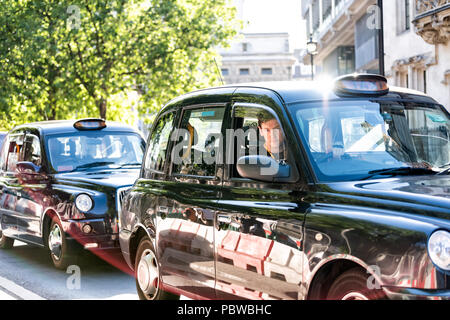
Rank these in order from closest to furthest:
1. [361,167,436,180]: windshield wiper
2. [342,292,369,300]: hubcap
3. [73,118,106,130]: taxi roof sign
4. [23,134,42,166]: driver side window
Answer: [342,292,369,300]: hubcap
[361,167,436,180]: windshield wiper
[23,134,42,166]: driver side window
[73,118,106,130]: taxi roof sign

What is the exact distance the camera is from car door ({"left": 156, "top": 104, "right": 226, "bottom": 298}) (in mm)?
5684

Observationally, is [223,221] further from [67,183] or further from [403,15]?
[403,15]

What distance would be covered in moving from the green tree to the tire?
2584 centimetres

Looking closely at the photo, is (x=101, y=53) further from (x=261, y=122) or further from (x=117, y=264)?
(x=261, y=122)

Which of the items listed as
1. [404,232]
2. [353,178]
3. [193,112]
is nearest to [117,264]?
[193,112]

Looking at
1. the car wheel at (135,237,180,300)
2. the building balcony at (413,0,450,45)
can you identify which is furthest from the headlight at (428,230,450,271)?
the building balcony at (413,0,450,45)

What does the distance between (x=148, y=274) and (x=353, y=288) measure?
2895mm

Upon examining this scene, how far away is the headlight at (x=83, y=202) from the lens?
9263mm

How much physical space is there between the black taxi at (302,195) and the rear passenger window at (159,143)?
0.03 meters

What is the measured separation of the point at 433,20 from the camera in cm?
2302

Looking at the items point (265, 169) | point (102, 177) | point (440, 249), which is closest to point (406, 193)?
point (440, 249)

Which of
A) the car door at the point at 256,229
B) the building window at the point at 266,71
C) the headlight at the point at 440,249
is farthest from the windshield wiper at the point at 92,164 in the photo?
the building window at the point at 266,71

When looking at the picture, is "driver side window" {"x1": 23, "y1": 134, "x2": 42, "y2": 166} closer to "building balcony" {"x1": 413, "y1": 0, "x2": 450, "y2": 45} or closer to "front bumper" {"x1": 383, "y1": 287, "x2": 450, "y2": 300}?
"front bumper" {"x1": 383, "y1": 287, "x2": 450, "y2": 300}

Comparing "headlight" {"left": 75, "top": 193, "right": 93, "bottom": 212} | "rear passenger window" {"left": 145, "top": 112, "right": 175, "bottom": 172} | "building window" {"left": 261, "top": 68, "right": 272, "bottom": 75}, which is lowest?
"headlight" {"left": 75, "top": 193, "right": 93, "bottom": 212}
